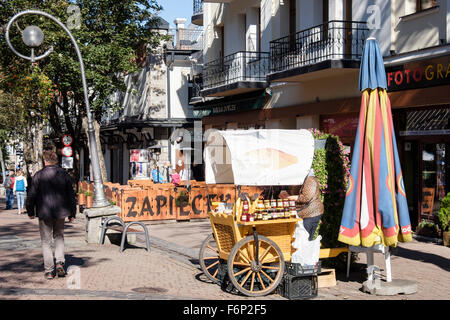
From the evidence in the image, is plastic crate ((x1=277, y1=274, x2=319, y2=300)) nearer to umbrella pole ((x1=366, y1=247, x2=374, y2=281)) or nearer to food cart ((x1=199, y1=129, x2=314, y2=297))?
food cart ((x1=199, y1=129, x2=314, y2=297))

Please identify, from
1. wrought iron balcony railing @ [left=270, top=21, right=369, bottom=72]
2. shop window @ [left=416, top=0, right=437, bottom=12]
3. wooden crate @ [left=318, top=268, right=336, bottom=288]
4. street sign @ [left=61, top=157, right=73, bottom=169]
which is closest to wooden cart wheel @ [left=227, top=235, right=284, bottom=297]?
wooden crate @ [left=318, top=268, right=336, bottom=288]

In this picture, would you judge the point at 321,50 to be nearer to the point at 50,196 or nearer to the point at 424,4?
the point at 424,4

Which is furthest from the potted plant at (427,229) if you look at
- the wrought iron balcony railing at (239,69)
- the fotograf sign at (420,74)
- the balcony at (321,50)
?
the wrought iron balcony railing at (239,69)

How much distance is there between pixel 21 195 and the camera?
25.8 meters

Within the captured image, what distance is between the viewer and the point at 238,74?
23891 millimetres

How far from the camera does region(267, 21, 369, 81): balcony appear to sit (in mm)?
16656

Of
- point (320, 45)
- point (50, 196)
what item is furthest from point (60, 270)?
point (320, 45)

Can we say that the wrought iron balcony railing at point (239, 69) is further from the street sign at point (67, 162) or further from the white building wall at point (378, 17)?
the street sign at point (67, 162)

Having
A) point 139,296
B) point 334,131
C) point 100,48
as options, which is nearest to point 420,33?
point 334,131

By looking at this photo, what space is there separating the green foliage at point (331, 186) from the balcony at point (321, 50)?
710 centimetres

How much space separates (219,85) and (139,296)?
58.6ft

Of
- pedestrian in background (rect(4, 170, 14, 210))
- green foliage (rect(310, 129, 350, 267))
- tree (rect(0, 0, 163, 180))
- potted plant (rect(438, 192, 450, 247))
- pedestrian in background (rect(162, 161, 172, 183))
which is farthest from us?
pedestrian in background (rect(162, 161, 172, 183))

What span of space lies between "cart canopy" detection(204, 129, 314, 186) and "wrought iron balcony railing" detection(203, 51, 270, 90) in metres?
12.8

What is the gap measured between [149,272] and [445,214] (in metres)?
6.59
